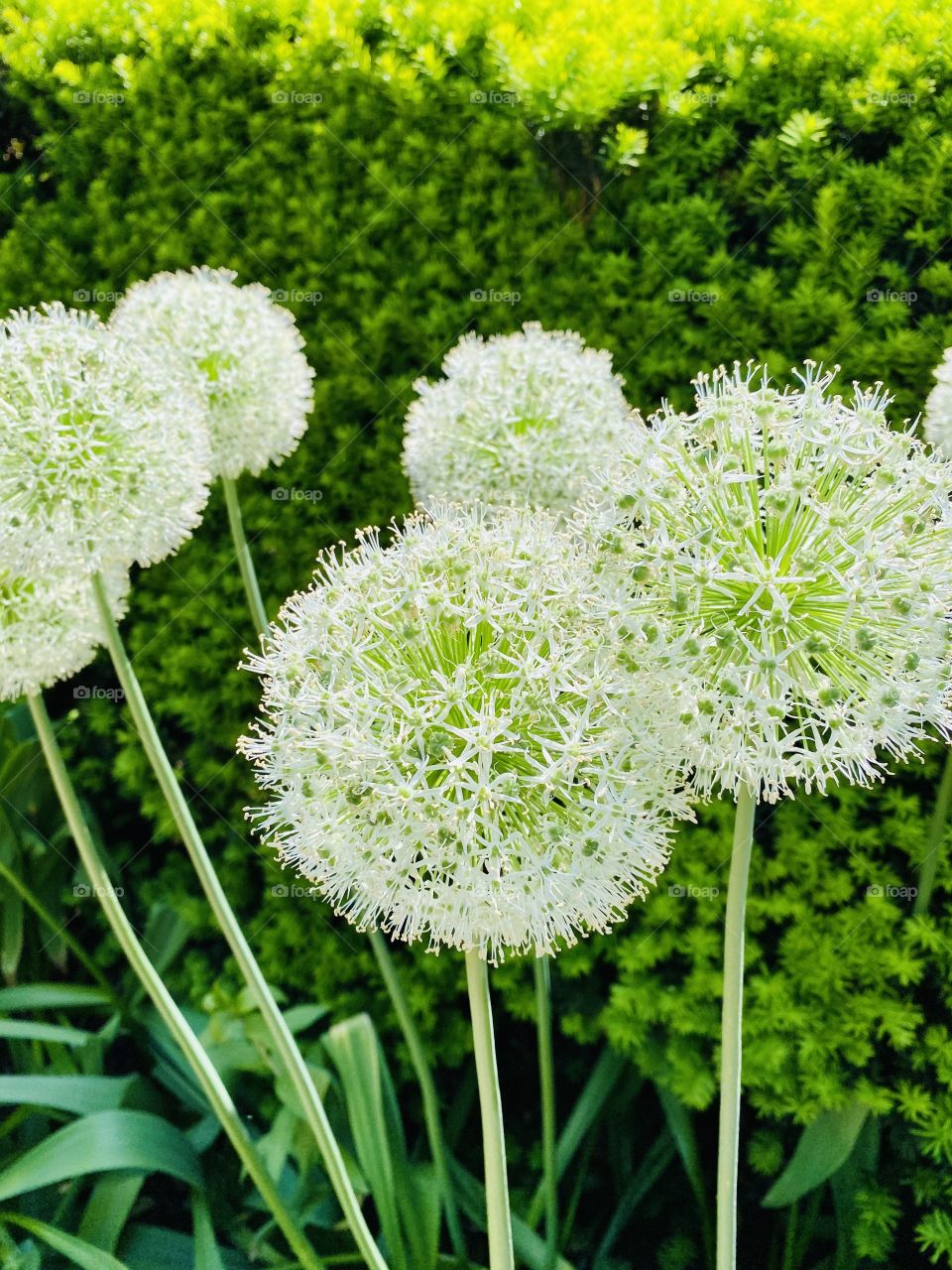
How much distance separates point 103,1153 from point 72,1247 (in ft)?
0.66

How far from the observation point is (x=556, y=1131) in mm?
3016

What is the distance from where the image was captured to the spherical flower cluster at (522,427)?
6.63 ft

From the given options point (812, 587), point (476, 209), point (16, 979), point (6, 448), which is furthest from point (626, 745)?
point (16, 979)

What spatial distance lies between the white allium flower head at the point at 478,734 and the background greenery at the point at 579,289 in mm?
1722

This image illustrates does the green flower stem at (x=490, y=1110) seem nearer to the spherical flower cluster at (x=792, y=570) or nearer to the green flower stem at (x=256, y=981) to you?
the spherical flower cluster at (x=792, y=570)

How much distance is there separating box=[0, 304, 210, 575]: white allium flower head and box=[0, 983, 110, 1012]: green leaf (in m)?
1.78

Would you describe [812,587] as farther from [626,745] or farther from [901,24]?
[901,24]

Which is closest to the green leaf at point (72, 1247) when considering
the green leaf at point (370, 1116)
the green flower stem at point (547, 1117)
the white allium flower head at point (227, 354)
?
the green leaf at point (370, 1116)

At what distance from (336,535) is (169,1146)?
1.94m

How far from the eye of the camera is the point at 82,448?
1.71m

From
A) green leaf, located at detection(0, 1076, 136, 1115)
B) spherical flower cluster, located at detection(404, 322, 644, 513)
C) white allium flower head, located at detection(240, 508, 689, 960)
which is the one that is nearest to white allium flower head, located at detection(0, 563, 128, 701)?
spherical flower cluster, located at detection(404, 322, 644, 513)

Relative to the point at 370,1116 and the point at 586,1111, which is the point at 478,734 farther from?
the point at 586,1111

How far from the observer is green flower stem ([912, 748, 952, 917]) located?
2404 mm

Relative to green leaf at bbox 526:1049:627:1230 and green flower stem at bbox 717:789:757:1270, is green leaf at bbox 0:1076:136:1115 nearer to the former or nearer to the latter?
green leaf at bbox 526:1049:627:1230
